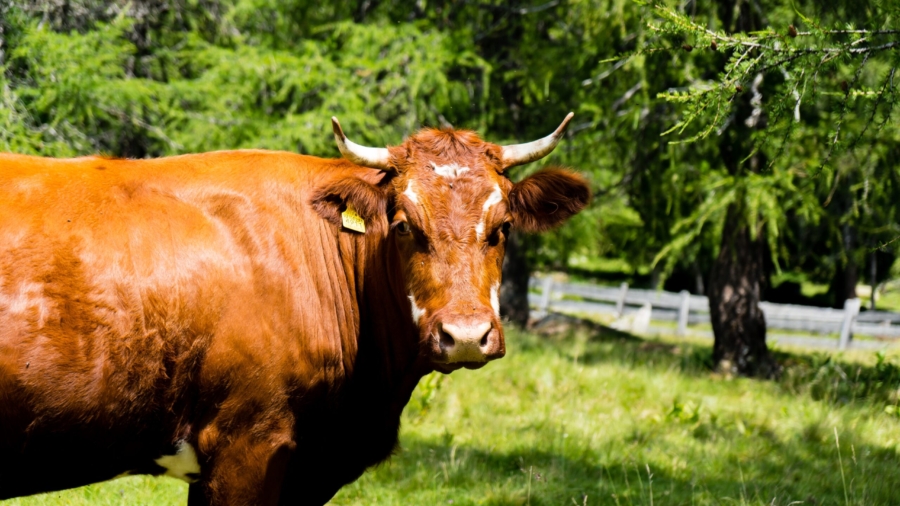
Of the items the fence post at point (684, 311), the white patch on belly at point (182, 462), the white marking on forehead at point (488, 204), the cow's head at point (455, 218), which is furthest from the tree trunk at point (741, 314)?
the fence post at point (684, 311)

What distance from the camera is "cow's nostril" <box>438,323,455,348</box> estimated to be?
11.9ft

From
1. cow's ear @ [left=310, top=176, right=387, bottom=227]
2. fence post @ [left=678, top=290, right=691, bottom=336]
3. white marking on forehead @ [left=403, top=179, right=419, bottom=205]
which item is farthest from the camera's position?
fence post @ [left=678, top=290, right=691, bottom=336]

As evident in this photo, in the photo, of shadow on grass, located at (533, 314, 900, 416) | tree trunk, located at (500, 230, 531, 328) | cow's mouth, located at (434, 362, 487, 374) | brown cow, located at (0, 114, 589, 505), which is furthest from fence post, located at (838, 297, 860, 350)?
cow's mouth, located at (434, 362, 487, 374)

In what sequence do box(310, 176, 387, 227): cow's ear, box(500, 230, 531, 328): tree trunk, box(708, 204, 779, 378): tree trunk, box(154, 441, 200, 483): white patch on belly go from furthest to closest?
1. box(500, 230, 531, 328): tree trunk
2. box(708, 204, 779, 378): tree trunk
3. box(310, 176, 387, 227): cow's ear
4. box(154, 441, 200, 483): white patch on belly

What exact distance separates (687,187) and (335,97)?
4792mm

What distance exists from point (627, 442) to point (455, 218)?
3.74 m

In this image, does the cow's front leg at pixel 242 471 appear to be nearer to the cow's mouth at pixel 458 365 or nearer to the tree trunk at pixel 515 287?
the cow's mouth at pixel 458 365

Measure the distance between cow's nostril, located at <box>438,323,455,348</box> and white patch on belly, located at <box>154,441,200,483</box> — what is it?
1.26m

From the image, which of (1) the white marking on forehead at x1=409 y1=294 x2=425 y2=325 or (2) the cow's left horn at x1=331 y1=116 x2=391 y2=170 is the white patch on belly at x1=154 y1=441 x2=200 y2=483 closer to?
(1) the white marking on forehead at x1=409 y1=294 x2=425 y2=325

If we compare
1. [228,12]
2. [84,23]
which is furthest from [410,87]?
[84,23]

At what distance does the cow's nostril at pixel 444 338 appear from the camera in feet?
11.9

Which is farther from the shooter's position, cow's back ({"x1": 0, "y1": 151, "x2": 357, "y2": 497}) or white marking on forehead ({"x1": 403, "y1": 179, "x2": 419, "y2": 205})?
white marking on forehead ({"x1": 403, "y1": 179, "x2": 419, "y2": 205})

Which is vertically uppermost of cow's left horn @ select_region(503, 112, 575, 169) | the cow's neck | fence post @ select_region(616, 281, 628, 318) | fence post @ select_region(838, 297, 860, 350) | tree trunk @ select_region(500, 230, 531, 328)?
cow's left horn @ select_region(503, 112, 575, 169)

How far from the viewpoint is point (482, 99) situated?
12.5 m
